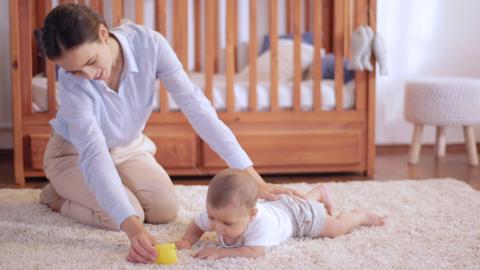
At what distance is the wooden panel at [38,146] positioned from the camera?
8.36 feet

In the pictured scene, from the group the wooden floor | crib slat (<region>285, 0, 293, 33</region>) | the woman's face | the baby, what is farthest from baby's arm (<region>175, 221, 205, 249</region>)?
crib slat (<region>285, 0, 293, 33</region>)

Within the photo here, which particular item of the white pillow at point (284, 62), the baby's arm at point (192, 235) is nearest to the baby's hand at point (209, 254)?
the baby's arm at point (192, 235)

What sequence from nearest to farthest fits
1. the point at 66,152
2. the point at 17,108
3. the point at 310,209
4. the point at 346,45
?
the point at 310,209, the point at 66,152, the point at 17,108, the point at 346,45

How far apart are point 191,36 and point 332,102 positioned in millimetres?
1105

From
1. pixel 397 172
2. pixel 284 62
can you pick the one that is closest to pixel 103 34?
pixel 397 172

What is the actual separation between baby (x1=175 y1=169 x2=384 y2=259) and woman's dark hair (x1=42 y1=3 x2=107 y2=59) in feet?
1.34

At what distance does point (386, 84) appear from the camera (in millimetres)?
3414

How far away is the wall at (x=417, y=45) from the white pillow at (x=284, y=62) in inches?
17.5

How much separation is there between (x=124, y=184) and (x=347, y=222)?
65cm

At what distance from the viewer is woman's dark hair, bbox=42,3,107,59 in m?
1.39

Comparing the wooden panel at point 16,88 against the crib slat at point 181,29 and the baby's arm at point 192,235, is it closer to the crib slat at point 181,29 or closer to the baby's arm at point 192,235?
the crib slat at point 181,29

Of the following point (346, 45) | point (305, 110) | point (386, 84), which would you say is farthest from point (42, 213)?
point (386, 84)

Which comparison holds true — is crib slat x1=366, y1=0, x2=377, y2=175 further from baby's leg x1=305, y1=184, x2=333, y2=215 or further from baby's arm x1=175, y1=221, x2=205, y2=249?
baby's arm x1=175, y1=221, x2=205, y2=249

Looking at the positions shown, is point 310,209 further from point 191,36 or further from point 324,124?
point 191,36
